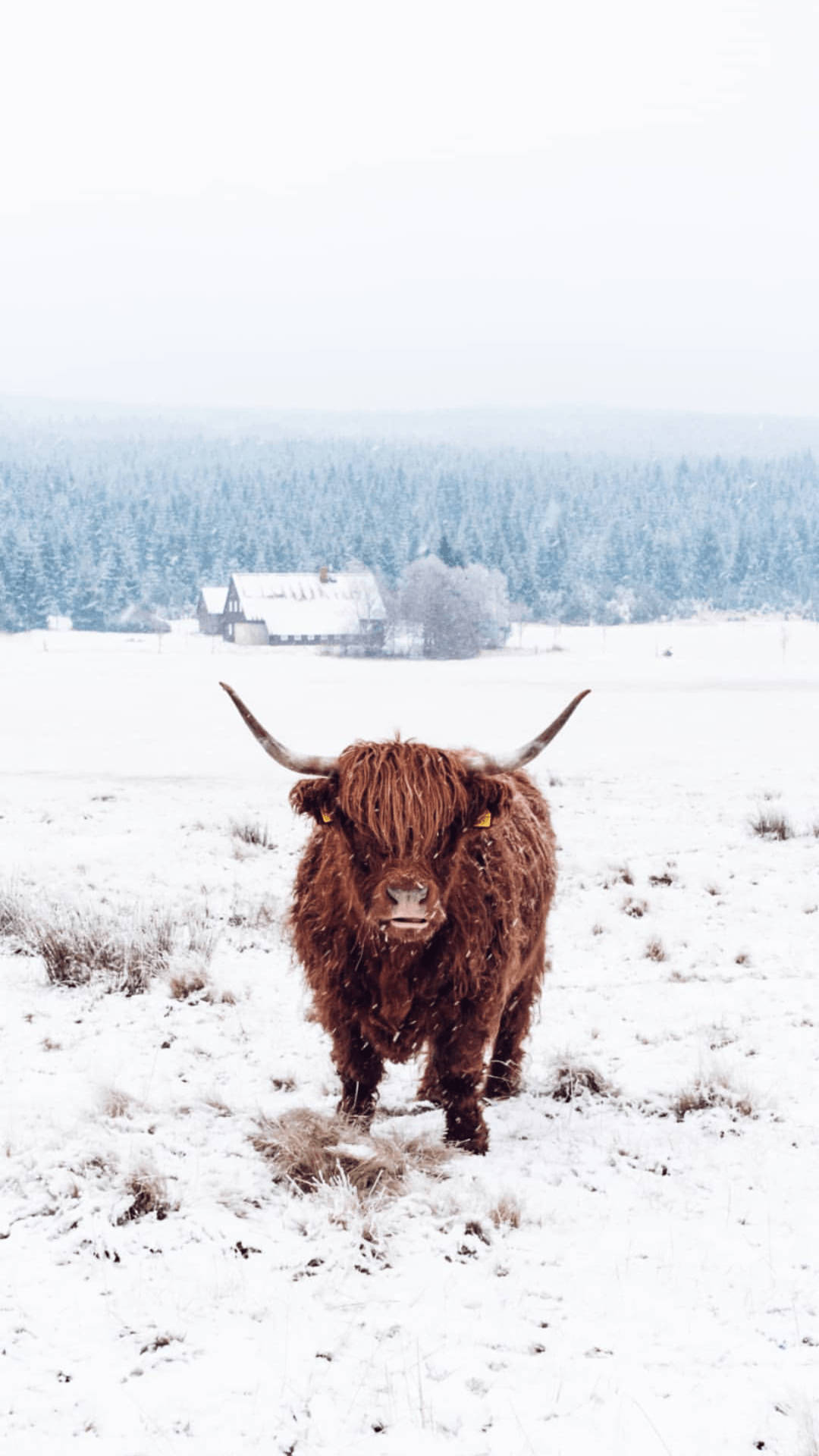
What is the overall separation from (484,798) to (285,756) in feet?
2.77

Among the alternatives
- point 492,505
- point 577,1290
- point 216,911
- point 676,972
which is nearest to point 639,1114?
point 577,1290

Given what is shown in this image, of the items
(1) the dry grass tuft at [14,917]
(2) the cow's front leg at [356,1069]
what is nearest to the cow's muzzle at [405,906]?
(2) the cow's front leg at [356,1069]

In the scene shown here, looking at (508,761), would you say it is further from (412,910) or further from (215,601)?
(215,601)

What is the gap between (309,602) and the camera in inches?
2992

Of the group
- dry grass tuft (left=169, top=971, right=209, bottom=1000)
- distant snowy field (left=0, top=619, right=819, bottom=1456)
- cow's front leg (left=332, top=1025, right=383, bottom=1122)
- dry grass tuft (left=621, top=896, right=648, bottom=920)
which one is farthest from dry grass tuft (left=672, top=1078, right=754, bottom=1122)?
dry grass tuft (left=621, top=896, right=648, bottom=920)

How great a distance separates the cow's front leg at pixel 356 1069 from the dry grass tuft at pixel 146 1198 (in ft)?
3.35

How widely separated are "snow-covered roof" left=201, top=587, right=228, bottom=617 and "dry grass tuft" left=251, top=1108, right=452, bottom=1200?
77257mm

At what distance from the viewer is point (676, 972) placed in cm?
696

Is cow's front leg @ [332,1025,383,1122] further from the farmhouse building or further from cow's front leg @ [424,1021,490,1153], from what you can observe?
the farmhouse building

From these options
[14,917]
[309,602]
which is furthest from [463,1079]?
[309,602]

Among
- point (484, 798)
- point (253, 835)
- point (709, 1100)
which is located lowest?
point (253, 835)

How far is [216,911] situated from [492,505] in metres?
113

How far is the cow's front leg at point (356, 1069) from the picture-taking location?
15.3 ft

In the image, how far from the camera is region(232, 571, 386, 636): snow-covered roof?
7219 cm
